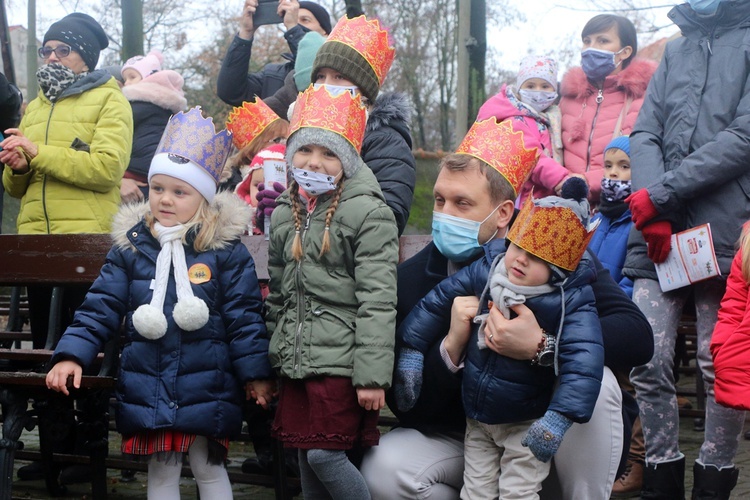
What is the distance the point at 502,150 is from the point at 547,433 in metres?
1.09

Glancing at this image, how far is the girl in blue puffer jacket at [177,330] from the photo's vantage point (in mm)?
3670

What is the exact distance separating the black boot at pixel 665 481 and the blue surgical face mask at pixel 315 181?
1.90 m

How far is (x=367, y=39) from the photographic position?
4.25 m

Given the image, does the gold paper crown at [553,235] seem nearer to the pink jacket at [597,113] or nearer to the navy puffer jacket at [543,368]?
the navy puffer jacket at [543,368]

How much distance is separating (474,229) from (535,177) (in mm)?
1838

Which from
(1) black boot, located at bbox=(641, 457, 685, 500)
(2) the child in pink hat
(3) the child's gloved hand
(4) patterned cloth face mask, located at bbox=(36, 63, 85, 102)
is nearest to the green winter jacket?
(3) the child's gloved hand

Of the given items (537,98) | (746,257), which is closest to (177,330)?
(746,257)

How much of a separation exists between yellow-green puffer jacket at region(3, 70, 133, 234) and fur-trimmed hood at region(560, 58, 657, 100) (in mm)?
2405

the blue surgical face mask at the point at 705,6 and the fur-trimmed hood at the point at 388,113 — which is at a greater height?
the blue surgical face mask at the point at 705,6

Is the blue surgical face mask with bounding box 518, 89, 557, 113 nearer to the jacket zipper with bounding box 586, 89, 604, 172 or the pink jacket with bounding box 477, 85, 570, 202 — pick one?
the pink jacket with bounding box 477, 85, 570, 202

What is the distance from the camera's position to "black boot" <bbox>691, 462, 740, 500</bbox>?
13.5ft

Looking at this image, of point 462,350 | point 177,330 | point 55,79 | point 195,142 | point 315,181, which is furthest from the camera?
point 55,79

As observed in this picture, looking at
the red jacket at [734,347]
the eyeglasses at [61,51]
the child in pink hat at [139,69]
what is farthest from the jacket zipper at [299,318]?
the child in pink hat at [139,69]

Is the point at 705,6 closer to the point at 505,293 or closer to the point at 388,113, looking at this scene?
the point at 388,113
